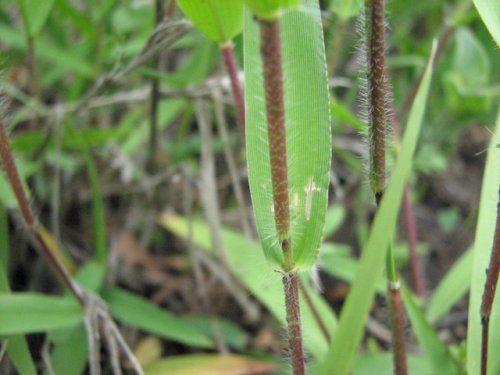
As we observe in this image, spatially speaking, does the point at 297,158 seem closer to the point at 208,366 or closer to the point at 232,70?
the point at 232,70

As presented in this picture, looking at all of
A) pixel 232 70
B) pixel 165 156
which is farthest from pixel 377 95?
pixel 165 156

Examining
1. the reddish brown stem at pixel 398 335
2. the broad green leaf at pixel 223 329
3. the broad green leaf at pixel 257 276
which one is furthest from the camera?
the broad green leaf at pixel 223 329

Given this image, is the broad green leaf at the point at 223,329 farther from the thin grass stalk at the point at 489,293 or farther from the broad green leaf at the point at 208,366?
the thin grass stalk at the point at 489,293

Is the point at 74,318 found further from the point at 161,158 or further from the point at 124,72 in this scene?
the point at 161,158

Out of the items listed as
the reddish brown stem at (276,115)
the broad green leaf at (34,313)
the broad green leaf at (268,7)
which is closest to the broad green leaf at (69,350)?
the broad green leaf at (34,313)

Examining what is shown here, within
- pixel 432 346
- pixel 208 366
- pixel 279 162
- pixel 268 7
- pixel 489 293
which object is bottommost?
pixel 208 366

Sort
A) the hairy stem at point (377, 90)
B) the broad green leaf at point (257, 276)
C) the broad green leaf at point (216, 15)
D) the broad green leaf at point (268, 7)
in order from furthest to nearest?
the broad green leaf at point (257, 276) < the broad green leaf at point (216, 15) < the hairy stem at point (377, 90) < the broad green leaf at point (268, 7)
